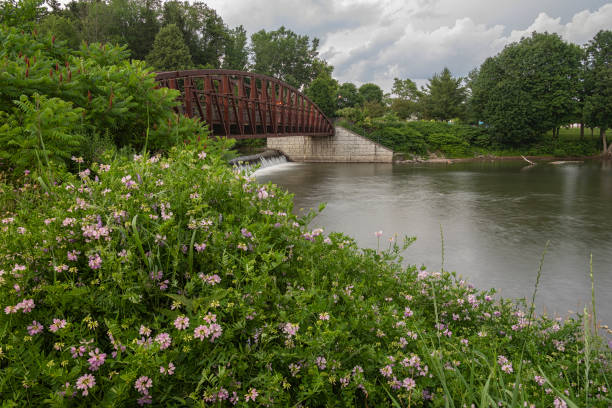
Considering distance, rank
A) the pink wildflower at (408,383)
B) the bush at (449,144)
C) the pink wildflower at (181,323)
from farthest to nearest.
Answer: the bush at (449,144) < the pink wildflower at (408,383) < the pink wildflower at (181,323)

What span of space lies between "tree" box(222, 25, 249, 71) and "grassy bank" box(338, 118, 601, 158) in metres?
29.6

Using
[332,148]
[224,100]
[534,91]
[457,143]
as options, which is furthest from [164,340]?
[534,91]

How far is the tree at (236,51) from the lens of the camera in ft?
→ 212

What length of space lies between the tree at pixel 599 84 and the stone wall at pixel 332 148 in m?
23.7

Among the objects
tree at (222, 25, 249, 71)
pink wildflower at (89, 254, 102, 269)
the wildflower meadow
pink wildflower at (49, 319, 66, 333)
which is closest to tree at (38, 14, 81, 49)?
tree at (222, 25, 249, 71)

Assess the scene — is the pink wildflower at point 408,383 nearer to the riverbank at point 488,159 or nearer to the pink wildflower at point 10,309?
the pink wildflower at point 10,309

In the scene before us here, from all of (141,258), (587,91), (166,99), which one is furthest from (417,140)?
(141,258)

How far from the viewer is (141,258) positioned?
89.8 inches

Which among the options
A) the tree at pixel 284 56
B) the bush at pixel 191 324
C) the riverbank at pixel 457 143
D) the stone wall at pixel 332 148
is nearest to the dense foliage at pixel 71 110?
the bush at pixel 191 324

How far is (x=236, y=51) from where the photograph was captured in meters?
67.9

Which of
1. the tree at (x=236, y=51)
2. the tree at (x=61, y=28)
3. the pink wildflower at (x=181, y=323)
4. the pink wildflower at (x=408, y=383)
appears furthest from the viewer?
the tree at (x=236, y=51)

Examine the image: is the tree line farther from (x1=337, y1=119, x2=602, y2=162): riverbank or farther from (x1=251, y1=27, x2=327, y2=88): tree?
(x1=251, y1=27, x2=327, y2=88): tree

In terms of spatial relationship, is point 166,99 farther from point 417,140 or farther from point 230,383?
point 417,140

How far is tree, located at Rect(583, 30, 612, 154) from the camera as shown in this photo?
1660 inches
